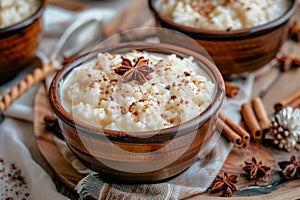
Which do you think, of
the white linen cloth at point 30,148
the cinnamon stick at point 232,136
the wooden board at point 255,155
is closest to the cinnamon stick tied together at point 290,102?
the wooden board at point 255,155

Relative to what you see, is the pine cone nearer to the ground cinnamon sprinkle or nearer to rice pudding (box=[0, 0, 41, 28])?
the ground cinnamon sprinkle

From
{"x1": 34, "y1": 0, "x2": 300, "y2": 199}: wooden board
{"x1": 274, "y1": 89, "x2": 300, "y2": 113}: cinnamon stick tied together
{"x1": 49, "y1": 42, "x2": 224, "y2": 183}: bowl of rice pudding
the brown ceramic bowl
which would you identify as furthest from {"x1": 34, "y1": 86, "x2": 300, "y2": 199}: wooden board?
the brown ceramic bowl

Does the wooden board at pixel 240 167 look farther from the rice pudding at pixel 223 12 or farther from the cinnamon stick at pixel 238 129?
the rice pudding at pixel 223 12

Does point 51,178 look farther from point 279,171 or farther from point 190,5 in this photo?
point 190,5

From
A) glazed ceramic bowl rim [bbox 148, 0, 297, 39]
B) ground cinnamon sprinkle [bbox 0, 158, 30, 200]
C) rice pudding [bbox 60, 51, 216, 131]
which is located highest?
rice pudding [bbox 60, 51, 216, 131]

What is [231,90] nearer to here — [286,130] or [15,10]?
[286,130]

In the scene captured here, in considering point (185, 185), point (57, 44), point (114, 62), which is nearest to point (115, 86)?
point (114, 62)
